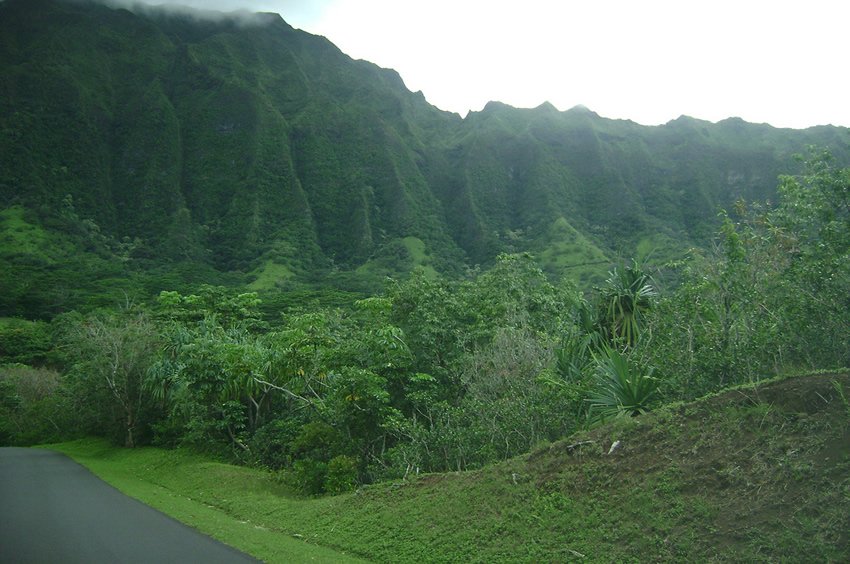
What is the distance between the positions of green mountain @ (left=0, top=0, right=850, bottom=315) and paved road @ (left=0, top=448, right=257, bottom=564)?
5663 cm

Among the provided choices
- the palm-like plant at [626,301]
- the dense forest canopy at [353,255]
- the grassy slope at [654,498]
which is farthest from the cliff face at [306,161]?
the grassy slope at [654,498]

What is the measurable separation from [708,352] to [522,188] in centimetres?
11002

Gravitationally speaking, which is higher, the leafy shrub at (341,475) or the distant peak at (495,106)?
the distant peak at (495,106)

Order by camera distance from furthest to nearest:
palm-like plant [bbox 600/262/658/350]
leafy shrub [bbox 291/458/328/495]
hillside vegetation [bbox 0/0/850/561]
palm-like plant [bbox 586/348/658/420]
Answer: palm-like plant [bbox 600/262/658/350] < leafy shrub [bbox 291/458/328/495] < palm-like plant [bbox 586/348/658/420] < hillside vegetation [bbox 0/0/850/561]

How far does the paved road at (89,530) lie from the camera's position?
906cm

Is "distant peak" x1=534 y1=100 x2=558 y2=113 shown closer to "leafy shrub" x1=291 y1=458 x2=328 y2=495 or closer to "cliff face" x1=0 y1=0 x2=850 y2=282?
"cliff face" x1=0 y1=0 x2=850 y2=282

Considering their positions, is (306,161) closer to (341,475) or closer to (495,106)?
(495,106)

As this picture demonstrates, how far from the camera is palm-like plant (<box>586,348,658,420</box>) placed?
36.2 ft

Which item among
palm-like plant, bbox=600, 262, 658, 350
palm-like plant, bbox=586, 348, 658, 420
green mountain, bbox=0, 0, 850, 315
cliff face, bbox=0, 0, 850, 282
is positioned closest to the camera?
Result: palm-like plant, bbox=586, 348, 658, 420

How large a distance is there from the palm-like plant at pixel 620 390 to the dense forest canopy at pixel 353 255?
0.05 m

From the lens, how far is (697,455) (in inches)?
311

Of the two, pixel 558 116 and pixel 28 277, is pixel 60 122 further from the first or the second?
pixel 558 116

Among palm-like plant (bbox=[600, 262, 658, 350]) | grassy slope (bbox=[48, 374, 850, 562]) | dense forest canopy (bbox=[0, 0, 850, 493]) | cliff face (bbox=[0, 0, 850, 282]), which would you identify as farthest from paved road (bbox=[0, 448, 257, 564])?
cliff face (bbox=[0, 0, 850, 282])

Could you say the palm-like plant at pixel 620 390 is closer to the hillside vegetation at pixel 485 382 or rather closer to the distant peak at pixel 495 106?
the hillside vegetation at pixel 485 382
